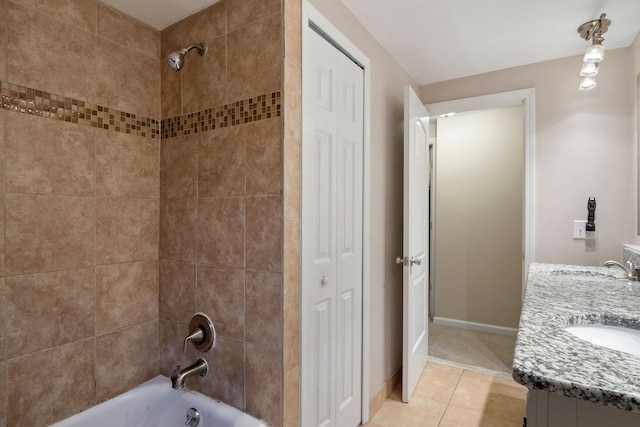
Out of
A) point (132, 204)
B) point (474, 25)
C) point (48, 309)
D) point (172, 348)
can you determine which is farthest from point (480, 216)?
point (48, 309)

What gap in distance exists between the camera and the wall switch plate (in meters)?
2.23

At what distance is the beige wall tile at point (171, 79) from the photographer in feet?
5.48

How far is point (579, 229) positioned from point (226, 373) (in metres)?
2.42

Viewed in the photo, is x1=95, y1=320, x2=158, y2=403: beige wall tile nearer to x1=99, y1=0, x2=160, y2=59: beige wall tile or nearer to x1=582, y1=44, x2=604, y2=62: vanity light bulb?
x1=99, y1=0, x2=160, y2=59: beige wall tile

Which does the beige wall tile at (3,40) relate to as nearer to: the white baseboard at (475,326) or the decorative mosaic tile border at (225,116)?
the decorative mosaic tile border at (225,116)

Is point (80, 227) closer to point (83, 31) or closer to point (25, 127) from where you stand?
point (25, 127)

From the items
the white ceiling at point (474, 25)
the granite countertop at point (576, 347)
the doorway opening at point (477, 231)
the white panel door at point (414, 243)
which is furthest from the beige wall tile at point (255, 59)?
the doorway opening at point (477, 231)

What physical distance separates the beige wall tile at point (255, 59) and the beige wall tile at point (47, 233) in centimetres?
84

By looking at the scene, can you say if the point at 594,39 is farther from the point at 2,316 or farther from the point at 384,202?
the point at 2,316

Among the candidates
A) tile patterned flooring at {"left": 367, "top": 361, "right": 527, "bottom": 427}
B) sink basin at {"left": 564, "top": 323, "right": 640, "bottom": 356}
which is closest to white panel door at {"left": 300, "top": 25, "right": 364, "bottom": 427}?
tile patterned flooring at {"left": 367, "top": 361, "right": 527, "bottom": 427}

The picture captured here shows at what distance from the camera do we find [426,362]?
2.73 metres

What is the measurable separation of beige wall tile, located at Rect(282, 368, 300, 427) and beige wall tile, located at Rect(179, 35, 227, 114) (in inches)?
48.6

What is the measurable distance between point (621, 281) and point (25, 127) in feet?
9.14

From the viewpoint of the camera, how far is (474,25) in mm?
1909
